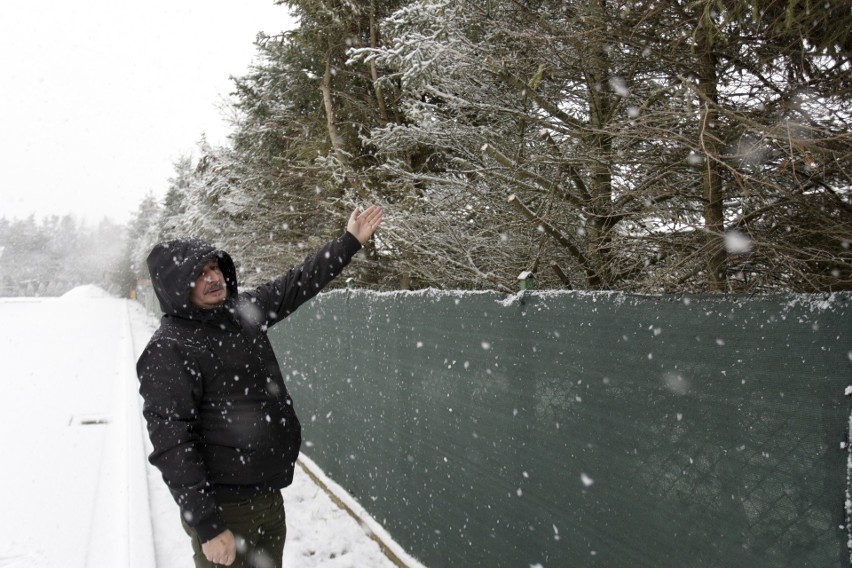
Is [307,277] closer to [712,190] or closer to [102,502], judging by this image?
[712,190]

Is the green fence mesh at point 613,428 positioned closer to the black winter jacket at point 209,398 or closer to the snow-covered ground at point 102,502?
the snow-covered ground at point 102,502

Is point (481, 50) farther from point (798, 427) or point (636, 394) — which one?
point (798, 427)

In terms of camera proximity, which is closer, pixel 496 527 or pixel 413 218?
pixel 496 527

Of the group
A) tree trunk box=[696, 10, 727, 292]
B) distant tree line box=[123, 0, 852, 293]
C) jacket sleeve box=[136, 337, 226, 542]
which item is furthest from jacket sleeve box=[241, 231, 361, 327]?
tree trunk box=[696, 10, 727, 292]

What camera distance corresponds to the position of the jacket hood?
2.65 meters

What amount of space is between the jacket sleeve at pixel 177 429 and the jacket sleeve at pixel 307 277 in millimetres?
695

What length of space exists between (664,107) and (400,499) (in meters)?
3.67

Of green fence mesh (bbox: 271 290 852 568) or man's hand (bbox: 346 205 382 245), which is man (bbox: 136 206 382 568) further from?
green fence mesh (bbox: 271 290 852 568)

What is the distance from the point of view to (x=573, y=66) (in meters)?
5.69

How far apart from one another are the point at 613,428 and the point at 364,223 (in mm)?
1616

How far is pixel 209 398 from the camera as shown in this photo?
269 cm

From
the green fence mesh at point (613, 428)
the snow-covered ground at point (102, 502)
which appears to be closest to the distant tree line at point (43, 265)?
the snow-covered ground at point (102, 502)

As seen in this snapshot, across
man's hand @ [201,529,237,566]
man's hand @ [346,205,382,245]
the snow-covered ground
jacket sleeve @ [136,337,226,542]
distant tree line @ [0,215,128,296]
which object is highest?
man's hand @ [346,205,382,245]

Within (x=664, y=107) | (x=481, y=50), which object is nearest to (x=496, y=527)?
(x=664, y=107)
